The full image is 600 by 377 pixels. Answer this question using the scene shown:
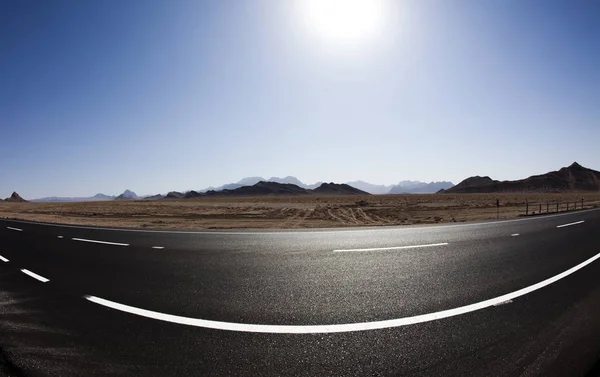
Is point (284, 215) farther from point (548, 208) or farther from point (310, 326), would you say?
point (548, 208)

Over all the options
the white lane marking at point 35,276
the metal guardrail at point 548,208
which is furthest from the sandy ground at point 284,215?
the white lane marking at point 35,276

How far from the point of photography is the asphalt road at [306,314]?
3.02 m

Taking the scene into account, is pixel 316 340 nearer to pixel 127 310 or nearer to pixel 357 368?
pixel 357 368

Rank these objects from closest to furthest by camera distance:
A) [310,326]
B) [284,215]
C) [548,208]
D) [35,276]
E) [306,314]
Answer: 1. [310,326]
2. [306,314]
3. [35,276]
4. [284,215]
5. [548,208]

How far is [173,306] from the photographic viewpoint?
452cm

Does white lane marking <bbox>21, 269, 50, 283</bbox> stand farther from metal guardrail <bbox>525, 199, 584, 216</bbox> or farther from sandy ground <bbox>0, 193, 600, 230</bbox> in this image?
metal guardrail <bbox>525, 199, 584, 216</bbox>

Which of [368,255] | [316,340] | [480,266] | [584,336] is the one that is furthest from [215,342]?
[480,266]

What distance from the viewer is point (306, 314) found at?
4.08 meters

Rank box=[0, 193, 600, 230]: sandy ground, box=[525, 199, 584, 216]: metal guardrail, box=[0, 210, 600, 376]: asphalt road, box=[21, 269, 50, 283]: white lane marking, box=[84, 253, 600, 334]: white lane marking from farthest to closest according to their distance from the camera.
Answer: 1. box=[525, 199, 584, 216]: metal guardrail
2. box=[0, 193, 600, 230]: sandy ground
3. box=[21, 269, 50, 283]: white lane marking
4. box=[84, 253, 600, 334]: white lane marking
5. box=[0, 210, 600, 376]: asphalt road

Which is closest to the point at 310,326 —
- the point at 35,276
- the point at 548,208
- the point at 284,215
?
the point at 35,276

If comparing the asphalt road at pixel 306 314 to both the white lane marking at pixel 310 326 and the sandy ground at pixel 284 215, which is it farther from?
the sandy ground at pixel 284 215

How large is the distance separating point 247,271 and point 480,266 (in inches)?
203

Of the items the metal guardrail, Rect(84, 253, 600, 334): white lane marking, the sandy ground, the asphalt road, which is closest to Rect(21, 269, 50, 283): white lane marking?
the asphalt road

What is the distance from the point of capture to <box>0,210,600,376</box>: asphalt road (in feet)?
9.91
